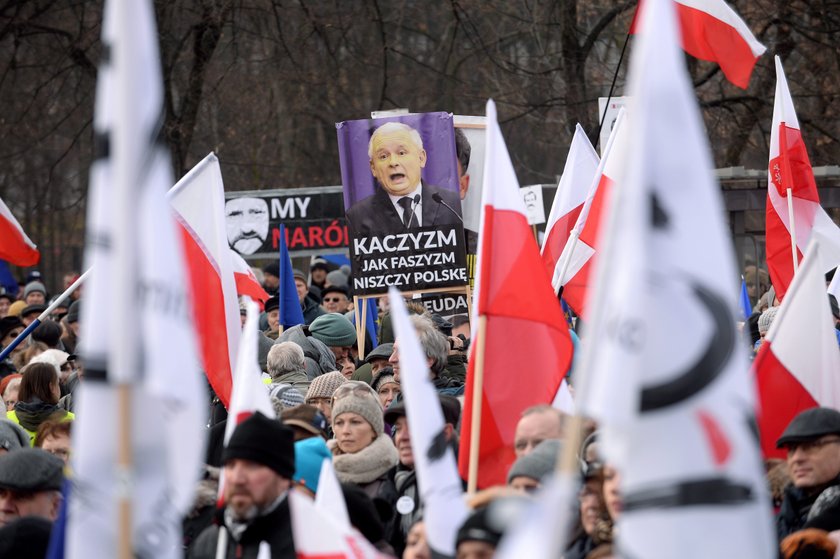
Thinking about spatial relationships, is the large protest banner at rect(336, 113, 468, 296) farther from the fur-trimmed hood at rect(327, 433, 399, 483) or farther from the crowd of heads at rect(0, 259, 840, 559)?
the fur-trimmed hood at rect(327, 433, 399, 483)

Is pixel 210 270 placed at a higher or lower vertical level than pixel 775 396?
higher

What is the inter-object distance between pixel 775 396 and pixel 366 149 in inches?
186

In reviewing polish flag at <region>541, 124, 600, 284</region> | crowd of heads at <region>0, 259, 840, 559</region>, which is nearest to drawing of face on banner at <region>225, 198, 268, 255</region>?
polish flag at <region>541, 124, 600, 284</region>

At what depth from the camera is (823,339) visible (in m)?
6.00

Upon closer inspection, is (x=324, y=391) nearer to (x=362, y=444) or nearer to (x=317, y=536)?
(x=362, y=444)

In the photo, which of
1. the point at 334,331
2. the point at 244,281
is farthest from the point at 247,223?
the point at 334,331

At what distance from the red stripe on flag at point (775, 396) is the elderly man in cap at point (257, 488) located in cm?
204

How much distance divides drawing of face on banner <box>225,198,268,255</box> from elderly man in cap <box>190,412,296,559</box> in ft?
38.8

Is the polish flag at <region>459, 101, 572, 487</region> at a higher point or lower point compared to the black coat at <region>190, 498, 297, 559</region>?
higher

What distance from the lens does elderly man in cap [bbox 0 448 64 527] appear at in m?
5.28

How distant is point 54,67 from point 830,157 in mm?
8478

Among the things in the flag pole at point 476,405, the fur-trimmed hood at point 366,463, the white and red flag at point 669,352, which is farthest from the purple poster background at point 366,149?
the white and red flag at point 669,352

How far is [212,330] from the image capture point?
7.35 meters

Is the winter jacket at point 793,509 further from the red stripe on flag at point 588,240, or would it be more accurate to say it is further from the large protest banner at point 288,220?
the large protest banner at point 288,220
